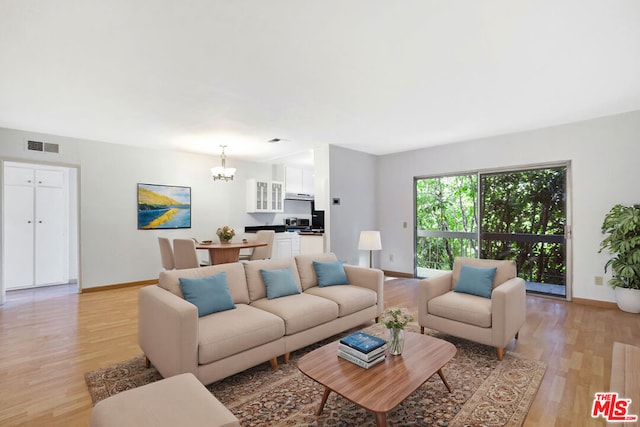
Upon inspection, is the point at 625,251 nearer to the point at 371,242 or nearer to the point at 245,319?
the point at 371,242

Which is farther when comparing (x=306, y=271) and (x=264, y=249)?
(x=264, y=249)

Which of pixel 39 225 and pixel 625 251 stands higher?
pixel 39 225

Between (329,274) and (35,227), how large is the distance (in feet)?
18.3

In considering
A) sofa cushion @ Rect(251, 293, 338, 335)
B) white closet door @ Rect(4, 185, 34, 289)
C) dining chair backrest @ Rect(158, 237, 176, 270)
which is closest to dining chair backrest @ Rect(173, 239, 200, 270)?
dining chair backrest @ Rect(158, 237, 176, 270)

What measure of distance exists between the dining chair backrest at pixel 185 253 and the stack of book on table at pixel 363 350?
3.09 meters

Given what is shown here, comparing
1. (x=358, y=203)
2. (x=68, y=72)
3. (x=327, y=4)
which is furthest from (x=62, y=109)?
(x=358, y=203)

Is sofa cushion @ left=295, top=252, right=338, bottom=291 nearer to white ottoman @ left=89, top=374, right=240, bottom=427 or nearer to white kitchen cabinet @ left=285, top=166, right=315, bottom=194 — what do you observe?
white ottoman @ left=89, top=374, right=240, bottom=427

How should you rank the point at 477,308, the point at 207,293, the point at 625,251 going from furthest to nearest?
the point at 625,251 < the point at 477,308 < the point at 207,293

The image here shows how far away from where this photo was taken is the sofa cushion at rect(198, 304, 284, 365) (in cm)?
213

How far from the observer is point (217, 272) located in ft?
9.38

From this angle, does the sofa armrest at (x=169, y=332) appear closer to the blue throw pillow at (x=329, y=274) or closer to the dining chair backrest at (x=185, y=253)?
the blue throw pillow at (x=329, y=274)

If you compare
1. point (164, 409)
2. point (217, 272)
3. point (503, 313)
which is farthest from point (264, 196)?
point (164, 409)

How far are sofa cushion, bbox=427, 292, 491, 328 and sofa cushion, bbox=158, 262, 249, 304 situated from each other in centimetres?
187

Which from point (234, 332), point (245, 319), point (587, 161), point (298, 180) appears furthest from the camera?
point (298, 180)
